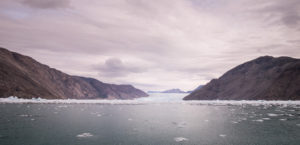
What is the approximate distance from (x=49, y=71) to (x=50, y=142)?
140 metres

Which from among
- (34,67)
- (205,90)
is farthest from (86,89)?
(205,90)

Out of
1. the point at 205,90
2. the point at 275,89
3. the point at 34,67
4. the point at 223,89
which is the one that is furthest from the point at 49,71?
the point at 275,89

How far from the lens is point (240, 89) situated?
98688 millimetres

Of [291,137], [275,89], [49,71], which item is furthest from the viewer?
[49,71]

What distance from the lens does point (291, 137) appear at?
28.6ft

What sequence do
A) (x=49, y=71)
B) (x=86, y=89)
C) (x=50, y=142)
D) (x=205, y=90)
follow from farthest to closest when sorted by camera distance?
(x=86, y=89), (x=49, y=71), (x=205, y=90), (x=50, y=142)

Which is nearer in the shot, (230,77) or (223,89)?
(223,89)

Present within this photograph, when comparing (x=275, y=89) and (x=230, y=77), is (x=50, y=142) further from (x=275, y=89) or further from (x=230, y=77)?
(x=230, y=77)

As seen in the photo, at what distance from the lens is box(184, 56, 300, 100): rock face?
75.4m

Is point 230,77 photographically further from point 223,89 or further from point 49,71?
point 49,71

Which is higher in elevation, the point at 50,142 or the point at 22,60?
the point at 22,60

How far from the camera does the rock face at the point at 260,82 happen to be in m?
75.4

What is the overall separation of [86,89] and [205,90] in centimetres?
11194

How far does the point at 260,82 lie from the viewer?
→ 305 feet
